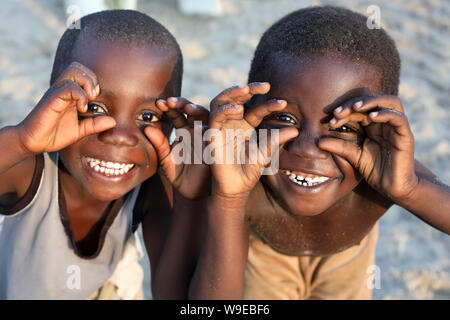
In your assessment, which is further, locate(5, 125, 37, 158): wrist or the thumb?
the thumb

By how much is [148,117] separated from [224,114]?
0.27 meters

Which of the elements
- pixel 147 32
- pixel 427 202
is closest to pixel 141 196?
pixel 147 32

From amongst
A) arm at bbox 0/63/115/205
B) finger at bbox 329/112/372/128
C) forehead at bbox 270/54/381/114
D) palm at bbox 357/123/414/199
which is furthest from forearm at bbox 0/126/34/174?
palm at bbox 357/123/414/199

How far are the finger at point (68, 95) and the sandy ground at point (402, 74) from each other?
1.04 metres

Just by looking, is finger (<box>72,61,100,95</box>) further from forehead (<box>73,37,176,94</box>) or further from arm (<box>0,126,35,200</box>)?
arm (<box>0,126,35,200</box>)

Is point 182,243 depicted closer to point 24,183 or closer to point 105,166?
point 105,166

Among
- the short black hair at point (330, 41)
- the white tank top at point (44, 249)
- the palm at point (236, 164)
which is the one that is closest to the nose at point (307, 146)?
the palm at point (236, 164)

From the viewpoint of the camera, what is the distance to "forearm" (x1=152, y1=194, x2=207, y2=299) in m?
1.59

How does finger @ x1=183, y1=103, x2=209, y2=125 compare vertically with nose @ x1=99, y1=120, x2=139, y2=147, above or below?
above

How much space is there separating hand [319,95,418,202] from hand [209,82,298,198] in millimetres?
146

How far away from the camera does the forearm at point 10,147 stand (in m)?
1.31

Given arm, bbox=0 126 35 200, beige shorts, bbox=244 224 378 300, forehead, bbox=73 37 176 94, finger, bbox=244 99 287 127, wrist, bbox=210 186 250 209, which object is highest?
forehead, bbox=73 37 176 94

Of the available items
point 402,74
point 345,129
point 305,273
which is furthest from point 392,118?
point 402,74

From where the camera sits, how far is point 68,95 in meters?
1.25
